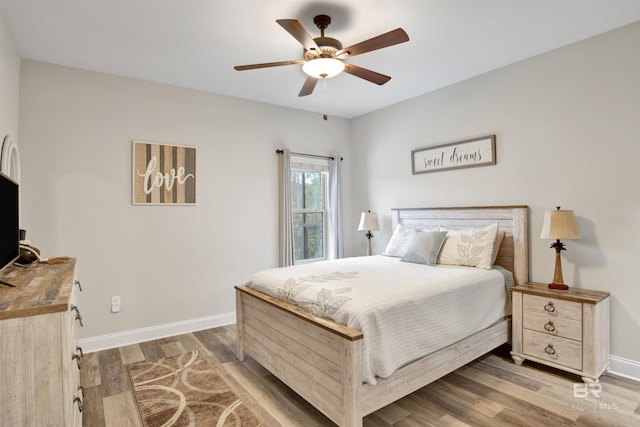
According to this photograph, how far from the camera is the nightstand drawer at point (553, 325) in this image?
2525 mm

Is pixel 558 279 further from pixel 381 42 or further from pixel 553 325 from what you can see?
pixel 381 42

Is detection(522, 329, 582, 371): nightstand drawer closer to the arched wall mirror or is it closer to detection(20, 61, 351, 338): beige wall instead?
detection(20, 61, 351, 338): beige wall

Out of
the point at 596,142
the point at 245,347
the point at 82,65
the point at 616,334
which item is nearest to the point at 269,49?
the point at 82,65

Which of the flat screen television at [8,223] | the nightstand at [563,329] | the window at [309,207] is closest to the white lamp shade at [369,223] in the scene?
the window at [309,207]

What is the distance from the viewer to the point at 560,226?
8.78 feet

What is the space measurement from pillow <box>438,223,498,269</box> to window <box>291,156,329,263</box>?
1973mm

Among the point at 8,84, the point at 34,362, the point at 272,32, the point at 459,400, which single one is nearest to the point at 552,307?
the point at 459,400

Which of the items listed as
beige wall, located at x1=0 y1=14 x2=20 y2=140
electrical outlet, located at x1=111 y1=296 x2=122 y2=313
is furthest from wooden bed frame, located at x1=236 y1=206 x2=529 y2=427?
beige wall, located at x1=0 y1=14 x2=20 y2=140

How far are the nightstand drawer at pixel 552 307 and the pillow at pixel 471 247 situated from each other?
41 cm

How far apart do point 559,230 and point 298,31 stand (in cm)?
242

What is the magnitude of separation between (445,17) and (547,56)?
4.14ft

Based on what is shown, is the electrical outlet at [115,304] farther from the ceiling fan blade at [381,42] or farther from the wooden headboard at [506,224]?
the wooden headboard at [506,224]

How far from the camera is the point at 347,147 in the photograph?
16.8 feet

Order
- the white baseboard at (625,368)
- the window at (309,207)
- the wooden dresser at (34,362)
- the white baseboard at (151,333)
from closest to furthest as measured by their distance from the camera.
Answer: the wooden dresser at (34,362), the white baseboard at (625,368), the white baseboard at (151,333), the window at (309,207)
